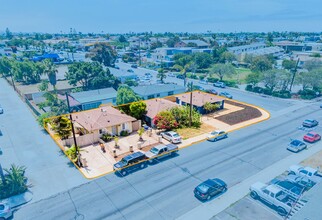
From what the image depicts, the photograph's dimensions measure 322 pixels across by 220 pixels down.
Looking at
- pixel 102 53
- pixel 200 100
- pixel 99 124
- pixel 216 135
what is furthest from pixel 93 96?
pixel 102 53

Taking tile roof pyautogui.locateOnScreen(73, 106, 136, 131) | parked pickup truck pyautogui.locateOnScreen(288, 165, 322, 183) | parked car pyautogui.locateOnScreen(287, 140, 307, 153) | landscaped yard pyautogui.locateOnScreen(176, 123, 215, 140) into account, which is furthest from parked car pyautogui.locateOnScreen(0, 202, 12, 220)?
parked car pyautogui.locateOnScreen(287, 140, 307, 153)

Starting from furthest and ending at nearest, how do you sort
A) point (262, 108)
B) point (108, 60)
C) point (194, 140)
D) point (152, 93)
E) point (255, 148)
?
point (108, 60) < point (152, 93) < point (262, 108) < point (194, 140) < point (255, 148)

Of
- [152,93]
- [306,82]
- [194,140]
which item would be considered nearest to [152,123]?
[194,140]

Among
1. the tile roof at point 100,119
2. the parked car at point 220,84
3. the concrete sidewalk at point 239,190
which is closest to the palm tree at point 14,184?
the tile roof at point 100,119

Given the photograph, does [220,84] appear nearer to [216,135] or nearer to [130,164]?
[216,135]

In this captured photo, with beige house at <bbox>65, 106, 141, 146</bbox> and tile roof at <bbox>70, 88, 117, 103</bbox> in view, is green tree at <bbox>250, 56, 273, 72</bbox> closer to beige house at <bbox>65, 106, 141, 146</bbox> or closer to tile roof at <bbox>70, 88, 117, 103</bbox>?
tile roof at <bbox>70, 88, 117, 103</bbox>

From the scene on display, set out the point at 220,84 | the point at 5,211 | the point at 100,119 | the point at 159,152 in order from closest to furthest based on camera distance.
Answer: the point at 5,211 → the point at 159,152 → the point at 100,119 → the point at 220,84

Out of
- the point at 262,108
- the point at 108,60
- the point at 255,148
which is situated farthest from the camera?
the point at 108,60

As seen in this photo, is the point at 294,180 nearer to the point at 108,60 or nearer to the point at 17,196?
the point at 17,196
